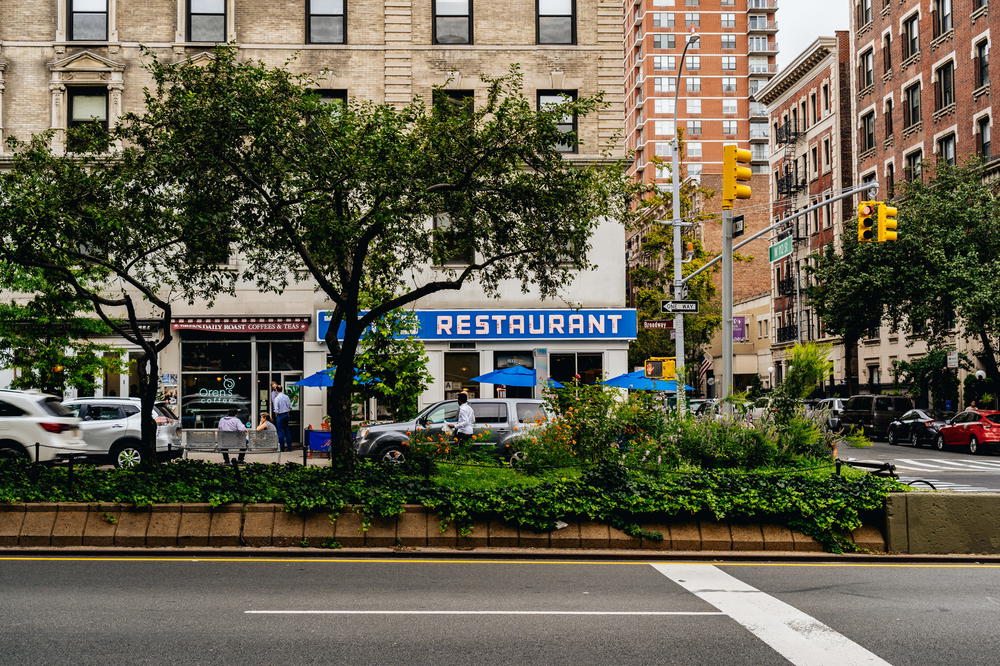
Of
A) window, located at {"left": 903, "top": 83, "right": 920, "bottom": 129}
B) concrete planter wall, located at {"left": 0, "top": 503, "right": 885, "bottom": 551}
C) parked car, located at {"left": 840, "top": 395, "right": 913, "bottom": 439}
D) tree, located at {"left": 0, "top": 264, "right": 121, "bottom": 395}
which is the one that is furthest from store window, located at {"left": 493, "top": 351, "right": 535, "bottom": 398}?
window, located at {"left": 903, "top": 83, "right": 920, "bottom": 129}

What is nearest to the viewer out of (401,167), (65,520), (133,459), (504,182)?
(65,520)

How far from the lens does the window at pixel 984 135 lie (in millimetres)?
45875

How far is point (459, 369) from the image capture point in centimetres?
3403

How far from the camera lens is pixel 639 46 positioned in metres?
113

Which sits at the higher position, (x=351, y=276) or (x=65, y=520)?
(x=351, y=276)

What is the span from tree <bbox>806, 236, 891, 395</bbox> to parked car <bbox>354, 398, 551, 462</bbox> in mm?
20131

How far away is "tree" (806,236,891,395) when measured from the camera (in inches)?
1533

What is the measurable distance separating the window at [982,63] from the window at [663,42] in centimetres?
6539

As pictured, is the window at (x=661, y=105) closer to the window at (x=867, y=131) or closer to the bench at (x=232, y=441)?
the window at (x=867, y=131)

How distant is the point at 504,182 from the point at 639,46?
334ft

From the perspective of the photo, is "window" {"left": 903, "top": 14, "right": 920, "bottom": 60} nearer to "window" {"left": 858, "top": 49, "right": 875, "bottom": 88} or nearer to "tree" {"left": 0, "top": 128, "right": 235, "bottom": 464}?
"window" {"left": 858, "top": 49, "right": 875, "bottom": 88}

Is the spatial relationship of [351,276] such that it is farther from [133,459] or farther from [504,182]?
[133,459]

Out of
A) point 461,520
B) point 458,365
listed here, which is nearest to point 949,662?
point 461,520

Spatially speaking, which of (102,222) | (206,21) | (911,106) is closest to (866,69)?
(911,106)
